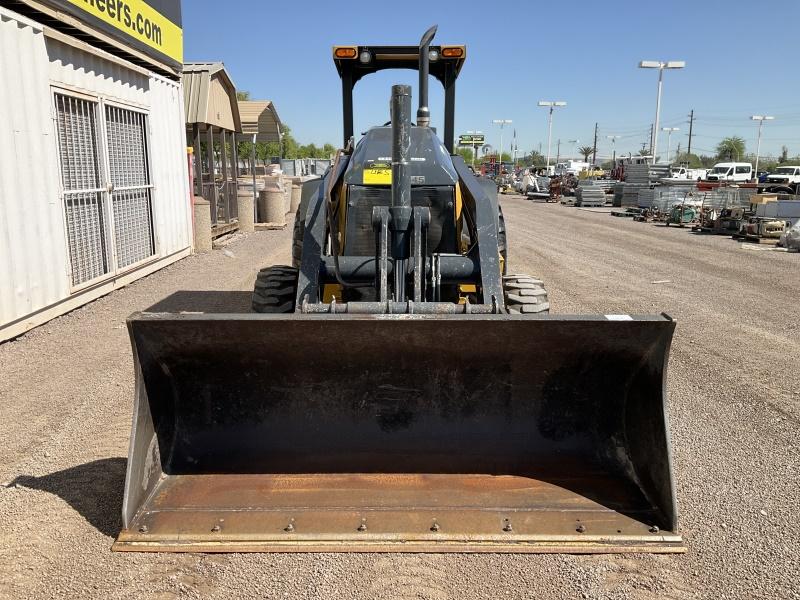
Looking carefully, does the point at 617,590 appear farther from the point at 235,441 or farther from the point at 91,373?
the point at 91,373

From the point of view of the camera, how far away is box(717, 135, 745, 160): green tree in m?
91.3

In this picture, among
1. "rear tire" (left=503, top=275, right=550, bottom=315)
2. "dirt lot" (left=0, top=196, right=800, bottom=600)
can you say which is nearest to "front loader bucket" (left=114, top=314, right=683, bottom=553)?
"dirt lot" (left=0, top=196, right=800, bottom=600)

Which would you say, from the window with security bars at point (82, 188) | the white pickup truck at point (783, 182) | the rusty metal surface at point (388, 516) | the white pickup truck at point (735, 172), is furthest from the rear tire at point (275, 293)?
the white pickup truck at point (735, 172)

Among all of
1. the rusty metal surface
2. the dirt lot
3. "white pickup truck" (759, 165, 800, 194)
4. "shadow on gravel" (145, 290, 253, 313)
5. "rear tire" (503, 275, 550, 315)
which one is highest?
"white pickup truck" (759, 165, 800, 194)

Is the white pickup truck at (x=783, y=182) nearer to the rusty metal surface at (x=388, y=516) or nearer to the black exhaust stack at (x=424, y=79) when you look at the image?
the black exhaust stack at (x=424, y=79)

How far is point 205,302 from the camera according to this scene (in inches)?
325

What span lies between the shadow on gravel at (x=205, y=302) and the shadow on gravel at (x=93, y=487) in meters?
3.84

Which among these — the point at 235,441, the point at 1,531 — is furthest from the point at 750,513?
A: the point at 1,531

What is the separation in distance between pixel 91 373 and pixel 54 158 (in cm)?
311

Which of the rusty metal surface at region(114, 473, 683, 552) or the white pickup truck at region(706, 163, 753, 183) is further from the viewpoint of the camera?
the white pickup truck at region(706, 163, 753, 183)

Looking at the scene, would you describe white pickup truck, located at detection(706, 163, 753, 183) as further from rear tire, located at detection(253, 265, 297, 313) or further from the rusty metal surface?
the rusty metal surface

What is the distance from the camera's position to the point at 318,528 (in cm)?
305

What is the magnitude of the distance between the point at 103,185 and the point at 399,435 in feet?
22.2

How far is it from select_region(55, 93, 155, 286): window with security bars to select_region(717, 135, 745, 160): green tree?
96745 mm
